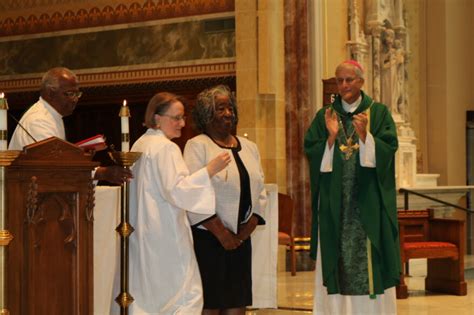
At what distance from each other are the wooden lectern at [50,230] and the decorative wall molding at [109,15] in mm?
7429

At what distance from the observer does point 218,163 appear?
18.1ft

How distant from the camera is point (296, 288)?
10.0m

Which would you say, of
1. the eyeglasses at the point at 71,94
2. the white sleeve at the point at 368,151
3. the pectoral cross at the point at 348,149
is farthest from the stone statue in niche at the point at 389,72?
the eyeglasses at the point at 71,94

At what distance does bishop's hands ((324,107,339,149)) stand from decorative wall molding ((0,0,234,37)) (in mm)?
6214

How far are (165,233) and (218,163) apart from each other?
0.53 m

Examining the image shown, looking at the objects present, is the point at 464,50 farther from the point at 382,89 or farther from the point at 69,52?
the point at 69,52

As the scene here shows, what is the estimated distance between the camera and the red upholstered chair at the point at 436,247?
948 cm

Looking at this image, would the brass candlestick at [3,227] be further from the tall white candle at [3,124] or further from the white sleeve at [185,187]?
the white sleeve at [185,187]

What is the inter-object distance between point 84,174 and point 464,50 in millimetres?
11274

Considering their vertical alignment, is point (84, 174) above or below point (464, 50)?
below

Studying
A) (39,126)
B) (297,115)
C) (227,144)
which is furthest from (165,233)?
(297,115)

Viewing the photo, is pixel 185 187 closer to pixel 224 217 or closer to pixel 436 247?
pixel 224 217

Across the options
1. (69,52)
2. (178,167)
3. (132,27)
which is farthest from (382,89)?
(178,167)

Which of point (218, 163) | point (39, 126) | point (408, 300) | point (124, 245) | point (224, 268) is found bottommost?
point (408, 300)
